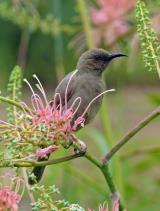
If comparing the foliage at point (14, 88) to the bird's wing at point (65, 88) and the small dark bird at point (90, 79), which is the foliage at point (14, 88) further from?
the small dark bird at point (90, 79)

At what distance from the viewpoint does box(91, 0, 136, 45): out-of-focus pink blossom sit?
2.71 m

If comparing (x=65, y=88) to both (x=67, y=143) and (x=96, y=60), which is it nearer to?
(x=96, y=60)

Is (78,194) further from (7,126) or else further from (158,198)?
(7,126)

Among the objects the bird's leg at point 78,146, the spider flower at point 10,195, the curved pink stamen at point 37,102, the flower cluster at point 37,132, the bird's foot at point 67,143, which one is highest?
the curved pink stamen at point 37,102

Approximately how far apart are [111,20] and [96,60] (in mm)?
469

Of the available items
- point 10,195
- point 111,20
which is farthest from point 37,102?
point 111,20

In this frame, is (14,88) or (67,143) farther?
(14,88)

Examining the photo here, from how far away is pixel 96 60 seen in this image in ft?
7.63

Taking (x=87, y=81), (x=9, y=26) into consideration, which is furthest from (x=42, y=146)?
(x=9, y=26)

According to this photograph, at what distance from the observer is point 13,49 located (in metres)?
14.8

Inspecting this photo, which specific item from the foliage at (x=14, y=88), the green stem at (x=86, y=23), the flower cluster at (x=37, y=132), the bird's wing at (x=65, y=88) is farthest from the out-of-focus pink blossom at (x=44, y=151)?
the green stem at (x=86, y=23)

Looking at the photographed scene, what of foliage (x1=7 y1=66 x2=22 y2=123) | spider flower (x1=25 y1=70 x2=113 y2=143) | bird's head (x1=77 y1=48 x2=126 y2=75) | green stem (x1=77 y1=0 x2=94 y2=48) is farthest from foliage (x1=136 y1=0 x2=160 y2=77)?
green stem (x1=77 y1=0 x2=94 y2=48)

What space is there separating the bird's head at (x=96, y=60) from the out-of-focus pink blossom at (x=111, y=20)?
0.31m

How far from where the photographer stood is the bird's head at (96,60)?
2.30 meters
